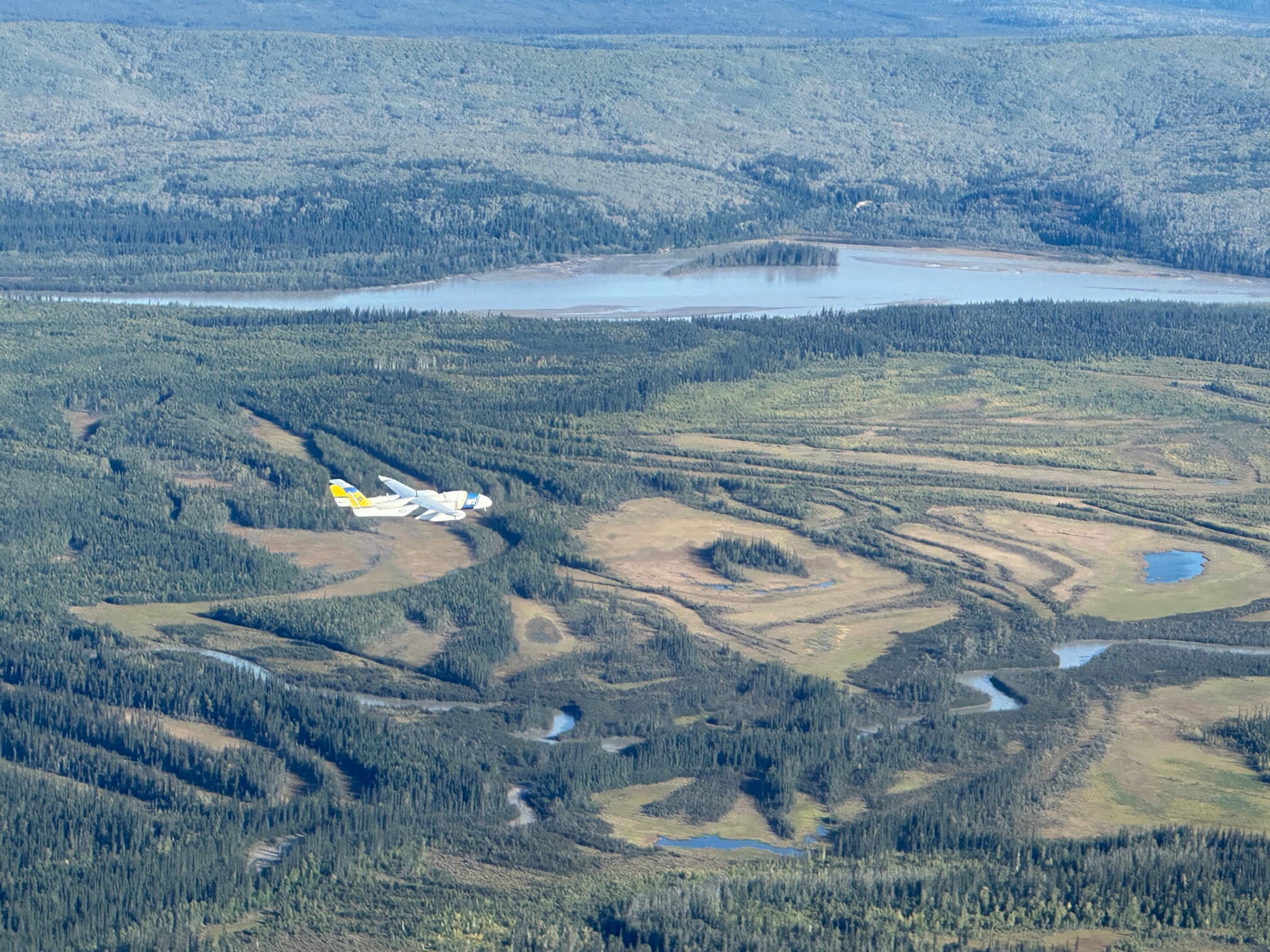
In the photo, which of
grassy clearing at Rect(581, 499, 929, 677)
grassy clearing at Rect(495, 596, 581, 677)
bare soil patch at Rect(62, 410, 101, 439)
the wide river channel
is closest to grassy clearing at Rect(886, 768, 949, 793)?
grassy clearing at Rect(581, 499, 929, 677)

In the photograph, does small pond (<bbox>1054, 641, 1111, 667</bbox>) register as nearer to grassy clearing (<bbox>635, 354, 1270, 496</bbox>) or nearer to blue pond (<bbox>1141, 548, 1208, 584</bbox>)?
blue pond (<bbox>1141, 548, 1208, 584</bbox>)

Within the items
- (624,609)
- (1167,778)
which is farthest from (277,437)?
(1167,778)

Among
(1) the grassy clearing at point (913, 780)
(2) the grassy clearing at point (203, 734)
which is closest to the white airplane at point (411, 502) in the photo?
(2) the grassy clearing at point (203, 734)

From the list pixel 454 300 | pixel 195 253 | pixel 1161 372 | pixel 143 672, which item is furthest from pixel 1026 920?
pixel 195 253

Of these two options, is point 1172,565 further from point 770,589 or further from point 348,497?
point 348,497

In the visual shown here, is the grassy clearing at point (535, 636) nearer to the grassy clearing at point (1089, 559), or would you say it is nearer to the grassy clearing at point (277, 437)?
the grassy clearing at point (1089, 559)
